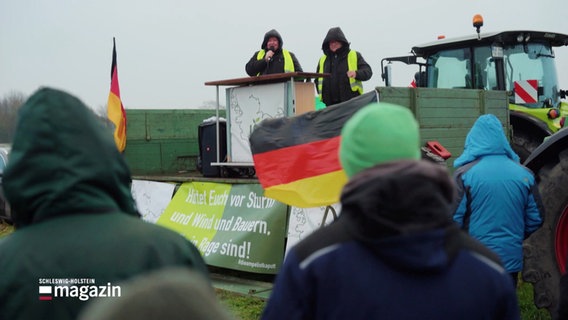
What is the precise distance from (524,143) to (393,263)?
8725mm

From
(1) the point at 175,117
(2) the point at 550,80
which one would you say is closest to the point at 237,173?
(1) the point at 175,117

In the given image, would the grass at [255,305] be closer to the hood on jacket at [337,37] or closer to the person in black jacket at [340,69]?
the person in black jacket at [340,69]

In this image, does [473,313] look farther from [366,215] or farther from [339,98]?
[339,98]

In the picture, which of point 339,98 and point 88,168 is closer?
point 88,168

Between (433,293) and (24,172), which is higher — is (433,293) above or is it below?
below

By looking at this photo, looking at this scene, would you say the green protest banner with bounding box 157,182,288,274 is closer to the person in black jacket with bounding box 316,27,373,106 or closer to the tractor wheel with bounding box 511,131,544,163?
the person in black jacket with bounding box 316,27,373,106

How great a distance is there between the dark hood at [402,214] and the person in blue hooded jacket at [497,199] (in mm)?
2607

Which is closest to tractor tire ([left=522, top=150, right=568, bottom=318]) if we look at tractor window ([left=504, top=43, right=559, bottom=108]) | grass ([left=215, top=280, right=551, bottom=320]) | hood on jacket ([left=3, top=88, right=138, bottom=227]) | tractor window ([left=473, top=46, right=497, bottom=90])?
grass ([left=215, top=280, right=551, bottom=320])

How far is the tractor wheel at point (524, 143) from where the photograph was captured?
9773mm

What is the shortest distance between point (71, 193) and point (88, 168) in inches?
3.5

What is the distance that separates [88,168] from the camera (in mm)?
1958

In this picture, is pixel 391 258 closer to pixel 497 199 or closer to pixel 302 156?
pixel 497 199

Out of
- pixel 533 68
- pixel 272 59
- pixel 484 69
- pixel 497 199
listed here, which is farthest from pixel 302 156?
pixel 533 68

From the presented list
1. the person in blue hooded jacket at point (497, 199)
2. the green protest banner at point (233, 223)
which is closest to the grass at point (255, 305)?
the green protest banner at point (233, 223)
